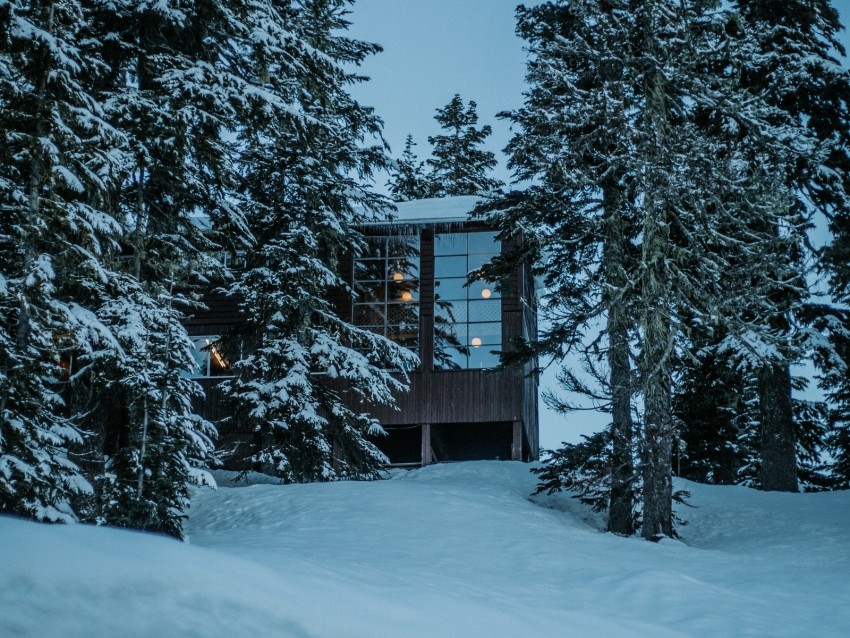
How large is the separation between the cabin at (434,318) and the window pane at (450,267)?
0.08ft

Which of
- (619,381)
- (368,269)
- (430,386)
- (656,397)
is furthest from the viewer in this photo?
(368,269)

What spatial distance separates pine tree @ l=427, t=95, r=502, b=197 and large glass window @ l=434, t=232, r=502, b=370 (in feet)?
61.5

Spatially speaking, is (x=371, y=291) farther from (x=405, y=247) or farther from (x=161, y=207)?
(x=161, y=207)

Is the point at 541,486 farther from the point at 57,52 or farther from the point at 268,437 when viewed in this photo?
the point at 57,52

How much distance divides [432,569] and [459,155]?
116ft

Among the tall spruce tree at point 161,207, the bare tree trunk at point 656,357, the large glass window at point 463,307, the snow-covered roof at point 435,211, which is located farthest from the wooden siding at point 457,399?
the bare tree trunk at point 656,357

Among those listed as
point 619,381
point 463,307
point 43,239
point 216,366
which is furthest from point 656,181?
point 216,366

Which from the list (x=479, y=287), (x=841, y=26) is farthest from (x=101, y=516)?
(x=841, y=26)

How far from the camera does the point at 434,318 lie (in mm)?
21844

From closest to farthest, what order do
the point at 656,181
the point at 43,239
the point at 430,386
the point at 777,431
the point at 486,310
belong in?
the point at 43,239 → the point at 656,181 → the point at 777,431 → the point at 430,386 → the point at 486,310

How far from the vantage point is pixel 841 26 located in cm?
1919

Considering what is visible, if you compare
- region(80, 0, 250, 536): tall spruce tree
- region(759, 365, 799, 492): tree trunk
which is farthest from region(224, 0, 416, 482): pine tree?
region(759, 365, 799, 492): tree trunk

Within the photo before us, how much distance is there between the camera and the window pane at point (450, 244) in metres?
22.4

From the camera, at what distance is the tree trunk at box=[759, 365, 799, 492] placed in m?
17.3
